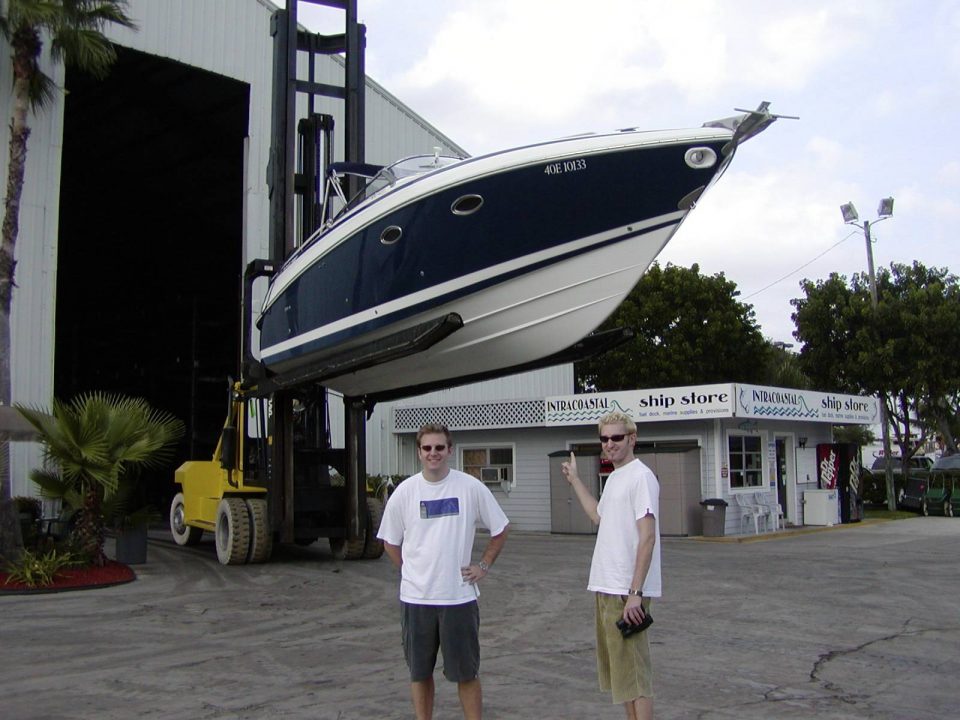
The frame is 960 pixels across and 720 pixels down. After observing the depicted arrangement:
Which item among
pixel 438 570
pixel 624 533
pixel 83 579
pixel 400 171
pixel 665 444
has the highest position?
pixel 400 171

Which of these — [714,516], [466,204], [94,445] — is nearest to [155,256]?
[714,516]

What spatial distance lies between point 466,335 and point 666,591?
3.78 m

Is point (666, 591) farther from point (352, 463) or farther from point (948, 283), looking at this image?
point (948, 283)

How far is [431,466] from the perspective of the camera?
442cm

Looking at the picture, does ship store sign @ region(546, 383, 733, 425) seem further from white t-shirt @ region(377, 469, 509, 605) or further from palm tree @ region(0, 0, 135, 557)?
white t-shirt @ region(377, 469, 509, 605)

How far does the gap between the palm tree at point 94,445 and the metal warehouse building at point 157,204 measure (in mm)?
5436

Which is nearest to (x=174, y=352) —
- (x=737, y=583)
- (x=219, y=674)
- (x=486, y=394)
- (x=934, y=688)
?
(x=486, y=394)

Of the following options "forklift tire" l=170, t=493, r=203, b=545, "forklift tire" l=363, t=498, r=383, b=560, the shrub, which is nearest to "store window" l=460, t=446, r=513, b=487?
"forklift tire" l=170, t=493, r=203, b=545

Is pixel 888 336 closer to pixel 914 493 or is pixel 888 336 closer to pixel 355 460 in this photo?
pixel 914 493

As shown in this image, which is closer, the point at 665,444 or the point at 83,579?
the point at 83,579

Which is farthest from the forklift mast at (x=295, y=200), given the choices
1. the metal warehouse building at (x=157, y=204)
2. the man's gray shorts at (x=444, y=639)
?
the man's gray shorts at (x=444, y=639)

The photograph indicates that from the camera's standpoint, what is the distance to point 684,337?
37.6 m

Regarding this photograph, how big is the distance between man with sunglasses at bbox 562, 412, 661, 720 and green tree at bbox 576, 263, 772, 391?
32982 millimetres

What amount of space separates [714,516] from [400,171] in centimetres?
1076
